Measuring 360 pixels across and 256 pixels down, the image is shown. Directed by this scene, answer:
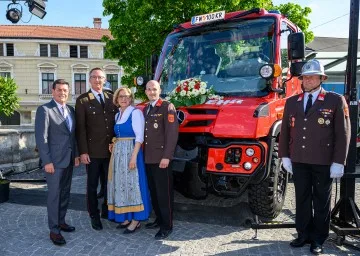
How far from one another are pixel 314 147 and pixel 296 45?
4.63ft

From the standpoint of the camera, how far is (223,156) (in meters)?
4.04

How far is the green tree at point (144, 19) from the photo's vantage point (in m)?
11.7

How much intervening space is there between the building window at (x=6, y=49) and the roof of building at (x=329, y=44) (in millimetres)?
26913

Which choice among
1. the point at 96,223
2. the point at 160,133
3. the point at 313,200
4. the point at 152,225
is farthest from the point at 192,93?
the point at 96,223

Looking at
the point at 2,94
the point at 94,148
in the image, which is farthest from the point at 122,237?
the point at 2,94

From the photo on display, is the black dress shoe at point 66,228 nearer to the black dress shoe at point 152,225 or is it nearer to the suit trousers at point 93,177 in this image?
the suit trousers at point 93,177

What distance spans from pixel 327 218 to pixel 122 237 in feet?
7.61

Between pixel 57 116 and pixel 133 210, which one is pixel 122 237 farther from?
pixel 57 116

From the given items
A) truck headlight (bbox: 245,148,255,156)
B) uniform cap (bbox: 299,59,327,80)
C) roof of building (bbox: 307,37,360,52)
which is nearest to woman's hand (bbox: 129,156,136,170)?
truck headlight (bbox: 245,148,255,156)

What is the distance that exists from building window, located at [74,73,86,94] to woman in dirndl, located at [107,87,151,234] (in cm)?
3188

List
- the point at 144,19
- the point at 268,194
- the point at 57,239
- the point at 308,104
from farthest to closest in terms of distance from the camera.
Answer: the point at 144,19
the point at 268,194
the point at 57,239
the point at 308,104

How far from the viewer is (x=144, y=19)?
39.5 ft

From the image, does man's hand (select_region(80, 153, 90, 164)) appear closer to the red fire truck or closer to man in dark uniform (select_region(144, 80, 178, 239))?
man in dark uniform (select_region(144, 80, 178, 239))

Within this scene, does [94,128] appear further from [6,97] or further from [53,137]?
[6,97]
